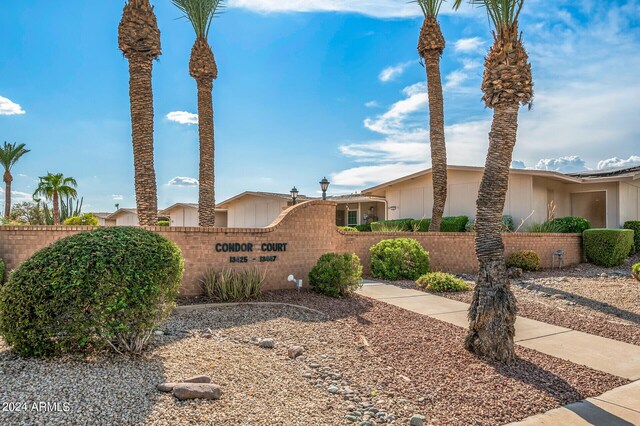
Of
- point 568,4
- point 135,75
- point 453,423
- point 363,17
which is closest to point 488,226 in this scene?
point 453,423

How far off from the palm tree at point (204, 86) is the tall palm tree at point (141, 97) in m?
3.56

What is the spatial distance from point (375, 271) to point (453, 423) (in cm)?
958

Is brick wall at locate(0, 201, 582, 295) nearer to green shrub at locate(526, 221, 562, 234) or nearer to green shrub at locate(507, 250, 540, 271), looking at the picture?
green shrub at locate(507, 250, 540, 271)

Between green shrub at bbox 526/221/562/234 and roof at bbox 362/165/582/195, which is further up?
roof at bbox 362/165/582/195

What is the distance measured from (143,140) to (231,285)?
5.43 metres

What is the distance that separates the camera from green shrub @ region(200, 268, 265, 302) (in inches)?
357

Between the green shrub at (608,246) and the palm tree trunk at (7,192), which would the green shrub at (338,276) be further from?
the palm tree trunk at (7,192)

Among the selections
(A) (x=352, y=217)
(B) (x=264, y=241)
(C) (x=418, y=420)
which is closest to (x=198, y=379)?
(C) (x=418, y=420)

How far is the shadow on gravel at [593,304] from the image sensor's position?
8.83 meters

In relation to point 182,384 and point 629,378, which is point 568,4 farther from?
point 182,384

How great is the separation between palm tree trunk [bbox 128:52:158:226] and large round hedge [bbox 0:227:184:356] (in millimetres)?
7075

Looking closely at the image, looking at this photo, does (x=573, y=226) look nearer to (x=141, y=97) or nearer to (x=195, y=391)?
(x=141, y=97)

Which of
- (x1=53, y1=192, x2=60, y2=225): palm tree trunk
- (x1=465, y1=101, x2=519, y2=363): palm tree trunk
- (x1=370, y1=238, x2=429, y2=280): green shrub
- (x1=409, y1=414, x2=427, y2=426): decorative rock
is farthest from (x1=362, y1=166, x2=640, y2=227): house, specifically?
(x1=53, y1=192, x2=60, y2=225): palm tree trunk

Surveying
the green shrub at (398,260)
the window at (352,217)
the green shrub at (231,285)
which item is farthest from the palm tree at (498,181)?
the window at (352,217)
